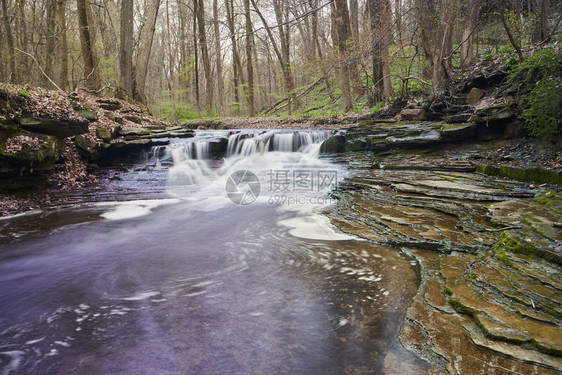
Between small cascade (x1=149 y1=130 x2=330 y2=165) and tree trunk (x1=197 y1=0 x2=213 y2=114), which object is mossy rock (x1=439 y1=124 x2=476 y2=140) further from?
tree trunk (x1=197 y1=0 x2=213 y2=114)

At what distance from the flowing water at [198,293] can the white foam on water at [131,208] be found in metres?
0.07

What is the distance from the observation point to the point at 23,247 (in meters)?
5.29

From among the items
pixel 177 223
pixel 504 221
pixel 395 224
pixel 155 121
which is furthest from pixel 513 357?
pixel 155 121

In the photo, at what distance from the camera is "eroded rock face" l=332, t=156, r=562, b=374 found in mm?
2154

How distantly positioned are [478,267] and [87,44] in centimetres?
1714

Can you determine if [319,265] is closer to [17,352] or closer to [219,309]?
[219,309]

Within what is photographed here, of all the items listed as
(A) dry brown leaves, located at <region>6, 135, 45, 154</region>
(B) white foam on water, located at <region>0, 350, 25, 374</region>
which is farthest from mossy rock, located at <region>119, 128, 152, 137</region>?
(B) white foam on water, located at <region>0, 350, 25, 374</region>

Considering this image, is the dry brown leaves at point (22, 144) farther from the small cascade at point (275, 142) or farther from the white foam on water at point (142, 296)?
the small cascade at point (275, 142)

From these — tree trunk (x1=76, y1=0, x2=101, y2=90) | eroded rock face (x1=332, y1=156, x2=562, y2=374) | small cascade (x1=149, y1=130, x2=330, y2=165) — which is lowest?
eroded rock face (x1=332, y1=156, x2=562, y2=374)

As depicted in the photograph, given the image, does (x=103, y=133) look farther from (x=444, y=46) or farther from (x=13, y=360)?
(x=444, y=46)

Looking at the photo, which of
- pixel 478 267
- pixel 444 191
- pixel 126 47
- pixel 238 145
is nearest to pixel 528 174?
pixel 444 191

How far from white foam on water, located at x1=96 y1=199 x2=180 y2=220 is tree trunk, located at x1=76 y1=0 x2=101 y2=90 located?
900cm

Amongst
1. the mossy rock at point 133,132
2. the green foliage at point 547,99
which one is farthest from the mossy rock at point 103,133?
the green foliage at point 547,99

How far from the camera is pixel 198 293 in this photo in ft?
11.5
